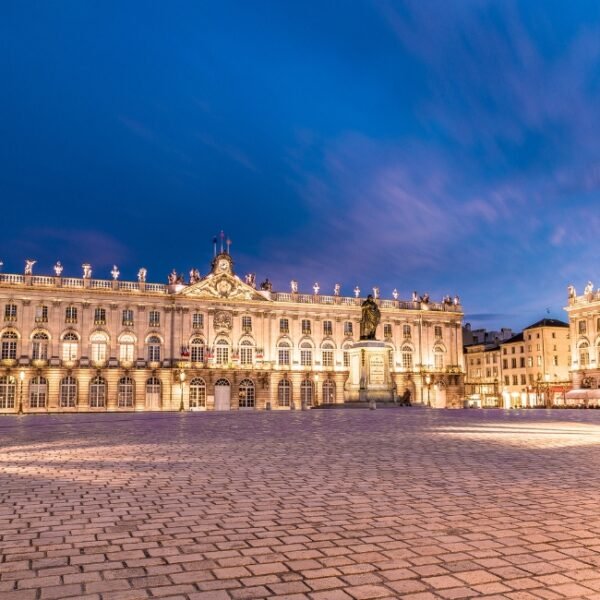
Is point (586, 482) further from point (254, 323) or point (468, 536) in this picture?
point (254, 323)

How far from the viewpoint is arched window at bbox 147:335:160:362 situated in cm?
6625

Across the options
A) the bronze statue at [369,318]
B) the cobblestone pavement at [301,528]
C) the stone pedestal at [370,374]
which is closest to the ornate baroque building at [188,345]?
the stone pedestal at [370,374]

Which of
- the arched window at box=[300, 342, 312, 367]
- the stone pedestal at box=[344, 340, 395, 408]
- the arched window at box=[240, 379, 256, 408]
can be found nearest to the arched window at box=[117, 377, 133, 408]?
the arched window at box=[240, 379, 256, 408]

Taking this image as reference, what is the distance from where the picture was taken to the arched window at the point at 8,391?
198ft

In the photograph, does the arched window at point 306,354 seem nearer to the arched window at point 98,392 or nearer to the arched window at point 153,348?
the arched window at point 153,348

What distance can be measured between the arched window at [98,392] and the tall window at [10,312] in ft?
30.4

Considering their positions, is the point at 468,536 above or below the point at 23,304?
below

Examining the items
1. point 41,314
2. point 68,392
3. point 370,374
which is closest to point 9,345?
point 41,314

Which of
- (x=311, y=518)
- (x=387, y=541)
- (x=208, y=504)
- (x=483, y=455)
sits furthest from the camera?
(x=483, y=455)

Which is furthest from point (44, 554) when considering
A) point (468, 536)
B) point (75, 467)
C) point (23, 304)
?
point (23, 304)

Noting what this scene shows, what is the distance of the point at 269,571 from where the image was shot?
466 centimetres

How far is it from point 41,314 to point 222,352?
17.8 metres

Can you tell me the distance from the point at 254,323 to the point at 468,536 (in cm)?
6530

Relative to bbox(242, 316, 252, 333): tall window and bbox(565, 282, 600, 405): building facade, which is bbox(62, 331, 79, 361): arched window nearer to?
bbox(242, 316, 252, 333): tall window
